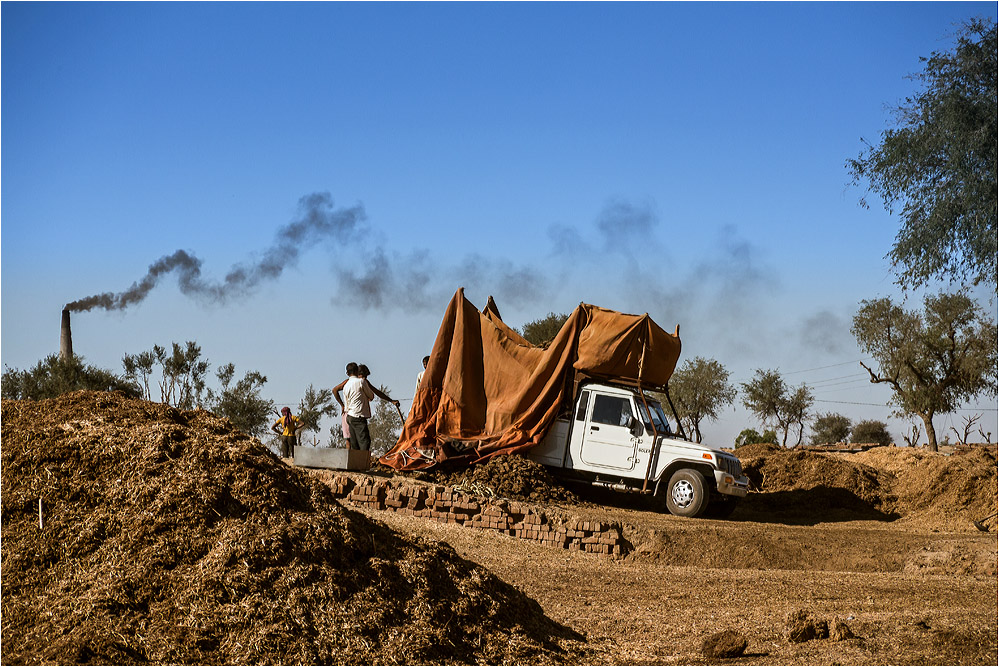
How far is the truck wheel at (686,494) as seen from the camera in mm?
14414

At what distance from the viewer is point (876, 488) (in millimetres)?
19406

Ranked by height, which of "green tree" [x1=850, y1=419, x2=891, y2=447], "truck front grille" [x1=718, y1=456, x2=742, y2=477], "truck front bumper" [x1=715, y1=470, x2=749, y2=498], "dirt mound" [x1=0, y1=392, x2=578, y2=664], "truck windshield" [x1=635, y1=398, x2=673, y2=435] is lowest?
"dirt mound" [x1=0, y1=392, x2=578, y2=664]

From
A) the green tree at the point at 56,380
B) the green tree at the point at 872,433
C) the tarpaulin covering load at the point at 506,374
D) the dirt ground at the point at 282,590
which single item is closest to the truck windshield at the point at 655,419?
the tarpaulin covering load at the point at 506,374

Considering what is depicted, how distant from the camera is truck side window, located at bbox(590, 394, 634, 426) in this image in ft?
49.9

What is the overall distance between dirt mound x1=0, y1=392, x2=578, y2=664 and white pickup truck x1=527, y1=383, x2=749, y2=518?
7608 millimetres

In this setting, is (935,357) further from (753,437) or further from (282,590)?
(282,590)

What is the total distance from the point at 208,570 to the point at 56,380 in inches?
934

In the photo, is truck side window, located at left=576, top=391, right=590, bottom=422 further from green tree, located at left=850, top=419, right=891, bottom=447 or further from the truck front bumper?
green tree, located at left=850, top=419, right=891, bottom=447

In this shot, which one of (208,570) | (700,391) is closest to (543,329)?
(700,391)

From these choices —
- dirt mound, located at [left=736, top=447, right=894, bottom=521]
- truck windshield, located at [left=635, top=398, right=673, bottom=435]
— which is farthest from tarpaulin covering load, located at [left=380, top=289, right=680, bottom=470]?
dirt mound, located at [left=736, top=447, right=894, bottom=521]

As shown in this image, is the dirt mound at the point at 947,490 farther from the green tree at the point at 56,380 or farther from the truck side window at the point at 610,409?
the green tree at the point at 56,380

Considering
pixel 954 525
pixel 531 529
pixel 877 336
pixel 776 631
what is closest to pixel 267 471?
pixel 776 631

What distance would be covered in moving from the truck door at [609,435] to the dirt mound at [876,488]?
389 centimetres

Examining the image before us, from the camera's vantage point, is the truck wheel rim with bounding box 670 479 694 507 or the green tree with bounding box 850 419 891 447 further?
the green tree with bounding box 850 419 891 447
